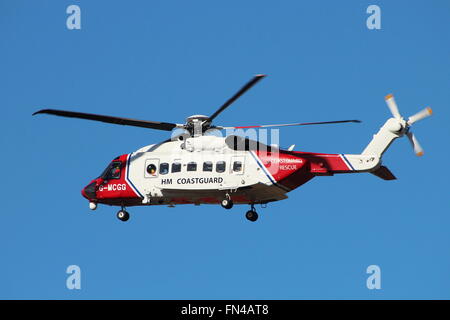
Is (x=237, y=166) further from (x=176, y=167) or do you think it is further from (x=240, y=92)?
(x=240, y=92)

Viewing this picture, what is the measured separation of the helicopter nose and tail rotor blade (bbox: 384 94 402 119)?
14.5m

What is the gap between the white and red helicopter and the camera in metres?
49.0

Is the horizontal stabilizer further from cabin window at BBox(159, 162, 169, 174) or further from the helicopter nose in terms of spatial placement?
the helicopter nose

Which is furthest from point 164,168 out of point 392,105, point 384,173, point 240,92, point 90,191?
point 392,105

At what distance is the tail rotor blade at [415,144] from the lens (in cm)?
4859

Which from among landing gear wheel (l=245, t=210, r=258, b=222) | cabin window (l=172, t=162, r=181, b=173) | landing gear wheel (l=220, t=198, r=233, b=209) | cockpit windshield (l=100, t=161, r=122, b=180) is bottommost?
landing gear wheel (l=245, t=210, r=258, b=222)

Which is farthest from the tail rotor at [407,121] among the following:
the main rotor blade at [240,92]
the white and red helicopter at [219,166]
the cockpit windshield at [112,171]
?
the cockpit windshield at [112,171]

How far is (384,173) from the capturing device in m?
50.4

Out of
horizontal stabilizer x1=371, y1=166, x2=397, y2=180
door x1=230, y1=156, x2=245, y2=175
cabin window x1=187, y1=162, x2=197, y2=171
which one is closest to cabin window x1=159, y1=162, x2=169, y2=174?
cabin window x1=187, y1=162, x2=197, y2=171

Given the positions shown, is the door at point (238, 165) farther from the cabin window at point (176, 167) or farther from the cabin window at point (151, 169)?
the cabin window at point (151, 169)

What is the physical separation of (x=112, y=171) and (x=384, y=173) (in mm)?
12696

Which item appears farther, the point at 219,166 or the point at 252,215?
the point at 252,215
